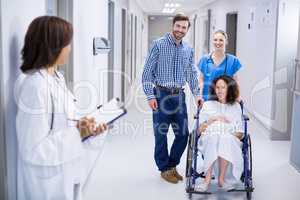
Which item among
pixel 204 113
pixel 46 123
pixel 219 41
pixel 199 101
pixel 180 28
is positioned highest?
pixel 180 28

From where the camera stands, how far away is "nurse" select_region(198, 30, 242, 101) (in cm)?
387

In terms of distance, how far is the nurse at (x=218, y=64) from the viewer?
3.87 meters

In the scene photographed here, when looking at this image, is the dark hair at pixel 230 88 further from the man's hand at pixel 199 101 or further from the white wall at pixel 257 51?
the white wall at pixel 257 51

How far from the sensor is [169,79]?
3.67 metres

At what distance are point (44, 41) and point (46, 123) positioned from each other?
0.34 meters

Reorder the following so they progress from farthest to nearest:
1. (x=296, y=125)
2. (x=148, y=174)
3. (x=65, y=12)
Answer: (x=296, y=125) → (x=148, y=174) → (x=65, y=12)

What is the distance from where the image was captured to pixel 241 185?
363 cm

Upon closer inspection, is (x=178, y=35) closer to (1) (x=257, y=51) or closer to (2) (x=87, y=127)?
(2) (x=87, y=127)

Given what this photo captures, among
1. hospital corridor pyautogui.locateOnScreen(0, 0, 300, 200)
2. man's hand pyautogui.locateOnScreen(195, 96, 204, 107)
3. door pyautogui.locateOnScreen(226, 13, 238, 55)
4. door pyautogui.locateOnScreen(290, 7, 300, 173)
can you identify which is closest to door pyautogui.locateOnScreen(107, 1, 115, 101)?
hospital corridor pyautogui.locateOnScreen(0, 0, 300, 200)

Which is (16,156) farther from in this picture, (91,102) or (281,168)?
(281,168)

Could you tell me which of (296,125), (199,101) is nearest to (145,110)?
(296,125)

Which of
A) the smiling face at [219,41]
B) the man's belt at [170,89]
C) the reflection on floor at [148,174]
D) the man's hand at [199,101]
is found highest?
the smiling face at [219,41]

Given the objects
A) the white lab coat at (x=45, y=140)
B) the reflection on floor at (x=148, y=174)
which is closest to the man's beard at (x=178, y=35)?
the reflection on floor at (x=148, y=174)

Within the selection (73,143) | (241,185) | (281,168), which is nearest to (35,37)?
(73,143)
